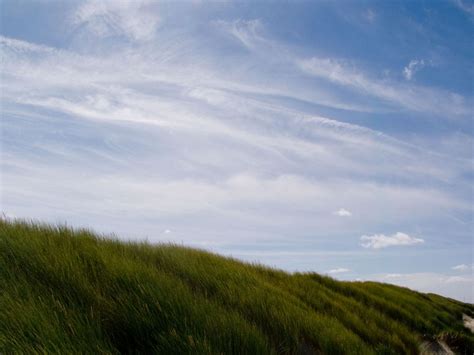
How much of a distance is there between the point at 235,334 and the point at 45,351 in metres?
1.46

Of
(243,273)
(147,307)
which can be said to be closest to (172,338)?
(147,307)

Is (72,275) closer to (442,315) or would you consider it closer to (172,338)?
(172,338)

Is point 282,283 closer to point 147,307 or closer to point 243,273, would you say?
point 243,273

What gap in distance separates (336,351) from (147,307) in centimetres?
212

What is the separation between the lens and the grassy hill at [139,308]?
2.83 m

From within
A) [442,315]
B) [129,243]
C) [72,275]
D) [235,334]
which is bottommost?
[442,315]

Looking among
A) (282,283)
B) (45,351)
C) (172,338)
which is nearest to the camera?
(45,351)

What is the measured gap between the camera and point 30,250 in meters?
4.13

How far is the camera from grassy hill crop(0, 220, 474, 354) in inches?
112

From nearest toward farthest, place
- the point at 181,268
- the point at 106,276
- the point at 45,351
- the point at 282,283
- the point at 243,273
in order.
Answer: the point at 45,351 < the point at 106,276 < the point at 181,268 < the point at 243,273 < the point at 282,283

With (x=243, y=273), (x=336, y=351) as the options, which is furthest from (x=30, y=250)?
(x=336, y=351)

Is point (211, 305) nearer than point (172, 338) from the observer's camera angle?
No

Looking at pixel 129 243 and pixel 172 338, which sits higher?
pixel 129 243

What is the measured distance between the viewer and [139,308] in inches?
131
